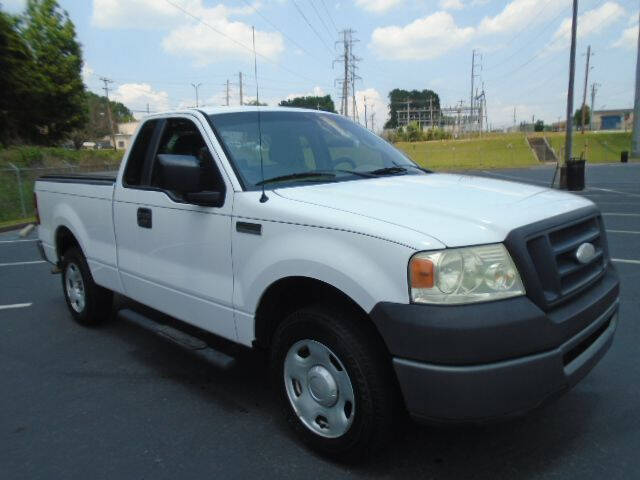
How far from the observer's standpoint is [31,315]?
18.8 ft

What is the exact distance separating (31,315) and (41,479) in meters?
3.37

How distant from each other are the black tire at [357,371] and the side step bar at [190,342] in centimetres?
61

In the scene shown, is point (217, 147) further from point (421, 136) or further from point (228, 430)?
point (421, 136)

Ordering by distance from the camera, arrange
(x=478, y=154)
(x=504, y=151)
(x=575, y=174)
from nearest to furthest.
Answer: (x=575, y=174) < (x=478, y=154) < (x=504, y=151)

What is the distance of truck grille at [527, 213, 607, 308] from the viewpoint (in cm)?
246

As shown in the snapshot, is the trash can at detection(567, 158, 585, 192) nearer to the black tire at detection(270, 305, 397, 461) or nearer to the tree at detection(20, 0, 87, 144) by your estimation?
the black tire at detection(270, 305, 397, 461)

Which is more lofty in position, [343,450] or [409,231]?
[409,231]

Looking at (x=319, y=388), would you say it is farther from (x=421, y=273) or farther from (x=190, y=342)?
(x=190, y=342)

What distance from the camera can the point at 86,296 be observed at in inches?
199

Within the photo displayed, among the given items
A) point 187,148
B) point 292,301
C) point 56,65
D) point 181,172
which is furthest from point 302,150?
point 56,65

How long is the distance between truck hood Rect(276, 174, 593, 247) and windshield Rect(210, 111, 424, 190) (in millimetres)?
226

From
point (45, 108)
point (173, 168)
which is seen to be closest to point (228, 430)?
point (173, 168)

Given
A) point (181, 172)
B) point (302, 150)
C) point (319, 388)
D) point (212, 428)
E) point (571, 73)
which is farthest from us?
point (571, 73)

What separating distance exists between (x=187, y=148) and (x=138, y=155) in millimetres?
696
